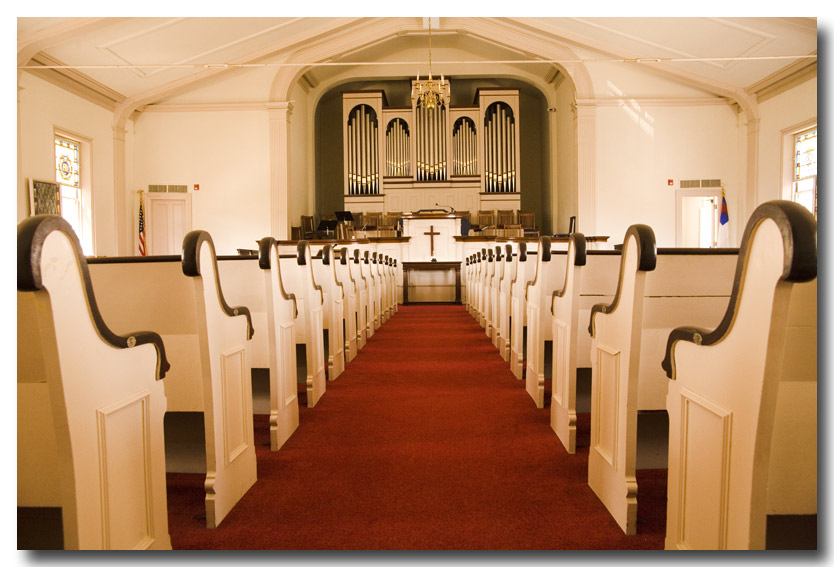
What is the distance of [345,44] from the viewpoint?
10.7 meters

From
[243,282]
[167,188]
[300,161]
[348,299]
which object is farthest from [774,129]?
[167,188]

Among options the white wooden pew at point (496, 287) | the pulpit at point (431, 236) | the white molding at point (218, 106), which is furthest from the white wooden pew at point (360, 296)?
the white molding at point (218, 106)

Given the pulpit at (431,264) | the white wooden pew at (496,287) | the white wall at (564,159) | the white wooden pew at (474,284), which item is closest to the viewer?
the white wooden pew at (496,287)

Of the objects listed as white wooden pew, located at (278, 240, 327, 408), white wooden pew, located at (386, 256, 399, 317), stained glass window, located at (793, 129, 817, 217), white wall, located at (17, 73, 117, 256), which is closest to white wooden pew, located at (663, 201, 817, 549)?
white wooden pew, located at (278, 240, 327, 408)

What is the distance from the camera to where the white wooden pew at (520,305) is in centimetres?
361

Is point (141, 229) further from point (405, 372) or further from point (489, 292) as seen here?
point (405, 372)

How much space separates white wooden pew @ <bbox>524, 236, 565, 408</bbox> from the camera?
301 centimetres

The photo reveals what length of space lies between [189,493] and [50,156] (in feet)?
25.6

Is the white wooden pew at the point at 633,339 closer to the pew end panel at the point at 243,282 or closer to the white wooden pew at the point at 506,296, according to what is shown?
the pew end panel at the point at 243,282

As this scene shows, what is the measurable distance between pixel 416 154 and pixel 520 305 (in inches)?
416

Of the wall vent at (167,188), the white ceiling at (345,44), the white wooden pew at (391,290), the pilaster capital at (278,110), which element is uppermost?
the white ceiling at (345,44)

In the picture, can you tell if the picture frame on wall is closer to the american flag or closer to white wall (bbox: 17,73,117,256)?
white wall (bbox: 17,73,117,256)

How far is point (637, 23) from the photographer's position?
8469 millimetres

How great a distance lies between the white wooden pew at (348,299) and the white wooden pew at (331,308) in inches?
9.6
